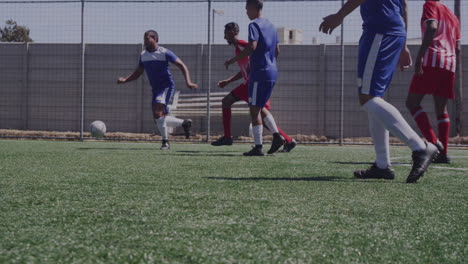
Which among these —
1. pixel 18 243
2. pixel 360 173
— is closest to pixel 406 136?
pixel 360 173

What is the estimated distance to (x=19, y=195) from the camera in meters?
2.15

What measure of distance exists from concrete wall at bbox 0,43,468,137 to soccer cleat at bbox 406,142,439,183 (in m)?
9.03

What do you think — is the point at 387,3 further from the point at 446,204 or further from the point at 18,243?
the point at 18,243

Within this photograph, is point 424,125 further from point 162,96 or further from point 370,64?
point 162,96

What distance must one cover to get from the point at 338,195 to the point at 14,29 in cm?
4025

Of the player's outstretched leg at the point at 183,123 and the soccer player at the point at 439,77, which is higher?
the soccer player at the point at 439,77

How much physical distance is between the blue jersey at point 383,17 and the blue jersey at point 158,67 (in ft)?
13.6

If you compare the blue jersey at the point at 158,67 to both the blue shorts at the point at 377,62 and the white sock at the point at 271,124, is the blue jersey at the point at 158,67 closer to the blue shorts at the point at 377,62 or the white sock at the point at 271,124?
the white sock at the point at 271,124

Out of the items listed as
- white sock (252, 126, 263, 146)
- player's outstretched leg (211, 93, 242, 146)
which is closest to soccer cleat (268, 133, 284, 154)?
white sock (252, 126, 263, 146)

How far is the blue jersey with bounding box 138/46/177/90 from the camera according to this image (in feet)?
23.1

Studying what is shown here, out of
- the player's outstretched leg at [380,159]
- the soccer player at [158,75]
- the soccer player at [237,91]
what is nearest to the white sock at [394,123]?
the player's outstretched leg at [380,159]

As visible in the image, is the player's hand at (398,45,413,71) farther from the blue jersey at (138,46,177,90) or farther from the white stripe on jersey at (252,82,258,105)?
the blue jersey at (138,46,177,90)

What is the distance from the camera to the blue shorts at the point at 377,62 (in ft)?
10.5

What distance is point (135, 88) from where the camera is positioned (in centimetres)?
1351
